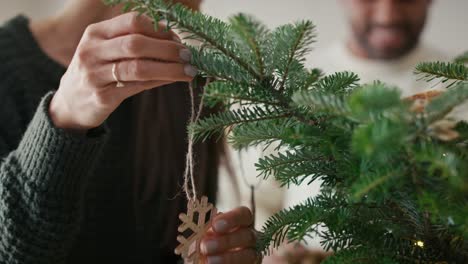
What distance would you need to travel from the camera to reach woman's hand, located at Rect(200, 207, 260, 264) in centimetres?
47

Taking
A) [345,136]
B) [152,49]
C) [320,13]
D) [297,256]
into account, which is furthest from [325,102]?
[320,13]

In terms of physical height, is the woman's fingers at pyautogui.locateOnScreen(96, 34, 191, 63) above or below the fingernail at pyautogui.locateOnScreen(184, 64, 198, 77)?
above

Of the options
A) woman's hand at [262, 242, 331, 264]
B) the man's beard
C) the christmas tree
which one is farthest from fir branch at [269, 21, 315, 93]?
the man's beard

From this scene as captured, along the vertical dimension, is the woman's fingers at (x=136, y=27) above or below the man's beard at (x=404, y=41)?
below

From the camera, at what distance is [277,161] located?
15.6 inches

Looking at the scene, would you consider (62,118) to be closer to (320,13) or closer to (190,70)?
(190,70)

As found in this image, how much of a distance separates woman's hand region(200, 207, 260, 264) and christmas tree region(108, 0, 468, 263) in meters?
0.05

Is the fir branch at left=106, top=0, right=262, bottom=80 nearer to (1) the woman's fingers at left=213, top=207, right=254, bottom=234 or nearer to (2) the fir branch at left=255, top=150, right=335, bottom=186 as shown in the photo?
(2) the fir branch at left=255, top=150, right=335, bottom=186

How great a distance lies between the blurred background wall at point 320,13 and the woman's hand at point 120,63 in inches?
48.6

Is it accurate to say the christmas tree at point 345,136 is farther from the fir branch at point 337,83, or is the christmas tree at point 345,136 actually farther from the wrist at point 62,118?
the wrist at point 62,118

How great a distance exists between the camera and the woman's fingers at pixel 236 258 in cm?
46

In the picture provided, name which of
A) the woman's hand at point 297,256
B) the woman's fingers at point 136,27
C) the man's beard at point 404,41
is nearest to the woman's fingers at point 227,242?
the woman's fingers at point 136,27

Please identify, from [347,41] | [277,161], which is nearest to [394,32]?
[347,41]

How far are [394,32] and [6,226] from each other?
120 centimetres
